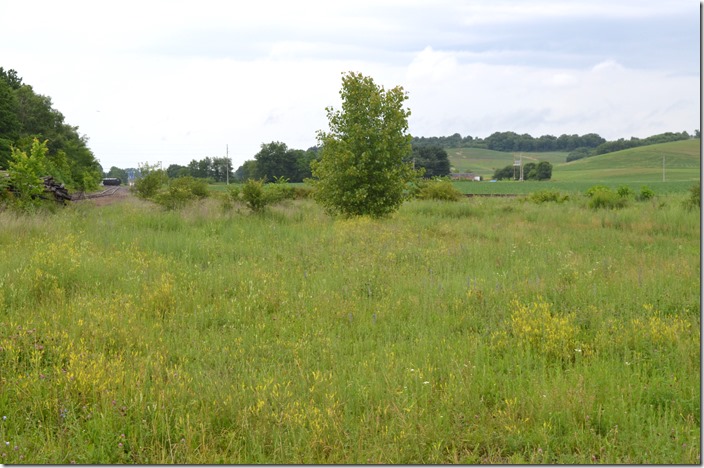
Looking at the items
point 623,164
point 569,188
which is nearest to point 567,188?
point 569,188

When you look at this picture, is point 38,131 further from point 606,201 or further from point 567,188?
point 567,188

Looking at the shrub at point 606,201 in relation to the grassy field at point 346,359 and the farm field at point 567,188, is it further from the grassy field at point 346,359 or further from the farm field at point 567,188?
the farm field at point 567,188

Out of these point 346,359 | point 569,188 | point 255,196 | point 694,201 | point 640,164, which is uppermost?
point 640,164

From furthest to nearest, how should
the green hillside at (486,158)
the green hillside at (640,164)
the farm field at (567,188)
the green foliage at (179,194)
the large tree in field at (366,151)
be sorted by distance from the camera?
1. the green hillside at (486,158)
2. the green hillside at (640,164)
3. the farm field at (567,188)
4. the green foliage at (179,194)
5. the large tree in field at (366,151)

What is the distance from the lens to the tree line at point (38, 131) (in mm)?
38469

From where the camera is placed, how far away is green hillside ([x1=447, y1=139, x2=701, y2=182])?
340ft

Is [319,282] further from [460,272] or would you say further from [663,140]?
[663,140]

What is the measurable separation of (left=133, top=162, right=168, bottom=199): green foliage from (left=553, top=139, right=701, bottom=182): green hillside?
92.4 metres

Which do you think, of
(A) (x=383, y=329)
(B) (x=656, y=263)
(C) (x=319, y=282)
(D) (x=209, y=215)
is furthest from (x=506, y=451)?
(D) (x=209, y=215)

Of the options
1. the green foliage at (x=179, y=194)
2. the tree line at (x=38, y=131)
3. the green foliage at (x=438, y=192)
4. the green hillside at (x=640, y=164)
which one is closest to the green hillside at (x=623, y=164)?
the green hillside at (x=640, y=164)

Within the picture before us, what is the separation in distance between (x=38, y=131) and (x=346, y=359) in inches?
2162

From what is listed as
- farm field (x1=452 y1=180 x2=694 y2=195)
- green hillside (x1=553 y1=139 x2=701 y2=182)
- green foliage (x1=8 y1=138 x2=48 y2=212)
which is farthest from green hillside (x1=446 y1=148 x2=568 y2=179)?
green foliage (x1=8 y1=138 x2=48 y2=212)

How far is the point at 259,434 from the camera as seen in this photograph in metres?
3.80

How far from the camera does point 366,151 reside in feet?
65.4
